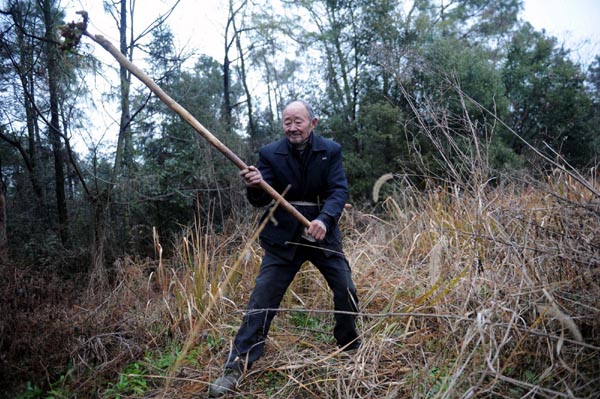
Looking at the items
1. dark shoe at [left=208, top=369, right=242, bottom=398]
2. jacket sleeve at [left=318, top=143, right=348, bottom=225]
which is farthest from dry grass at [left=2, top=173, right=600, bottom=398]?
jacket sleeve at [left=318, top=143, right=348, bottom=225]

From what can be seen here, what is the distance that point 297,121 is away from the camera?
2764 millimetres

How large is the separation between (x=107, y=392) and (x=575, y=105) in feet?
54.2

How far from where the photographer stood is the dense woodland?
6.95 m

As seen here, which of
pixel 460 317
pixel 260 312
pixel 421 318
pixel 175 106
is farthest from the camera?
pixel 421 318

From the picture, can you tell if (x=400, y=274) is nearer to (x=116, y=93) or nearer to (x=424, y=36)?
(x=116, y=93)

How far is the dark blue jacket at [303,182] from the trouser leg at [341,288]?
0.08 metres

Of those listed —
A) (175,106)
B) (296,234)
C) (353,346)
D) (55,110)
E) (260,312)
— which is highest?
(55,110)

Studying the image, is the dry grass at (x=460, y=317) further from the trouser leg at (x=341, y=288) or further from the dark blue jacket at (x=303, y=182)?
the dark blue jacket at (x=303, y=182)

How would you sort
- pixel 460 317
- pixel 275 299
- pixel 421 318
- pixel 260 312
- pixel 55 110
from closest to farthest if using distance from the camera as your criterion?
pixel 460 317, pixel 260 312, pixel 275 299, pixel 421 318, pixel 55 110

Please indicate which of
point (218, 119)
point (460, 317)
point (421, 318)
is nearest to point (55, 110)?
point (218, 119)

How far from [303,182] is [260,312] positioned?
89cm

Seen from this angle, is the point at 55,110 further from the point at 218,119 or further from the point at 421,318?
the point at 421,318

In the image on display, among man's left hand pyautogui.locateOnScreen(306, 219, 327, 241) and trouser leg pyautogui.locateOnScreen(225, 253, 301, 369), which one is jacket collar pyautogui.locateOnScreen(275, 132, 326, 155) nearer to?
man's left hand pyautogui.locateOnScreen(306, 219, 327, 241)

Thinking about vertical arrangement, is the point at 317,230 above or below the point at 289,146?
below
